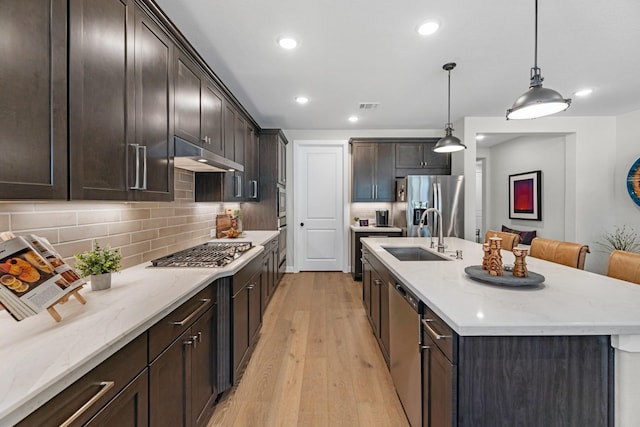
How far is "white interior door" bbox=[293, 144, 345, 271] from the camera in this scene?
17.5 ft

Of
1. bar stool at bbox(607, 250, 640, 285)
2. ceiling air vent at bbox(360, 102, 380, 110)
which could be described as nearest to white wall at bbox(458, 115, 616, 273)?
ceiling air vent at bbox(360, 102, 380, 110)

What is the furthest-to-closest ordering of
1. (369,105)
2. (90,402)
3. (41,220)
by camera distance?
(369,105) < (41,220) < (90,402)

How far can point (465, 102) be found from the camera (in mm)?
3852

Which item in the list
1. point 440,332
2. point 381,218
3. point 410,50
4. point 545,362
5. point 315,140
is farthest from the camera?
point 315,140

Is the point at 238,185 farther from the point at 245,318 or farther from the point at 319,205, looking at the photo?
the point at 319,205

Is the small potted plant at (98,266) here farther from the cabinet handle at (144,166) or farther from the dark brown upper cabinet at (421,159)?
the dark brown upper cabinet at (421,159)

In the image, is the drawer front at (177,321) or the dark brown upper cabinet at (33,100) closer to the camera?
the dark brown upper cabinet at (33,100)

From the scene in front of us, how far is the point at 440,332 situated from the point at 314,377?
138cm

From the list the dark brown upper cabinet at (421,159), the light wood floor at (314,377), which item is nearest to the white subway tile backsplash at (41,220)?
the light wood floor at (314,377)

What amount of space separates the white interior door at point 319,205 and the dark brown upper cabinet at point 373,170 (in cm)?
36

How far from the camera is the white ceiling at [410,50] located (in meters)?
1.99

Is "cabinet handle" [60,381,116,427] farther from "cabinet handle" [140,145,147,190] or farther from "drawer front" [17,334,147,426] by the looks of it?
"cabinet handle" [140,145,147,190]

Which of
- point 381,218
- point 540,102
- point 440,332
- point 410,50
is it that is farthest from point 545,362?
Answer: point 381,218

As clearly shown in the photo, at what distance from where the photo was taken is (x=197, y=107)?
2.25 meters
